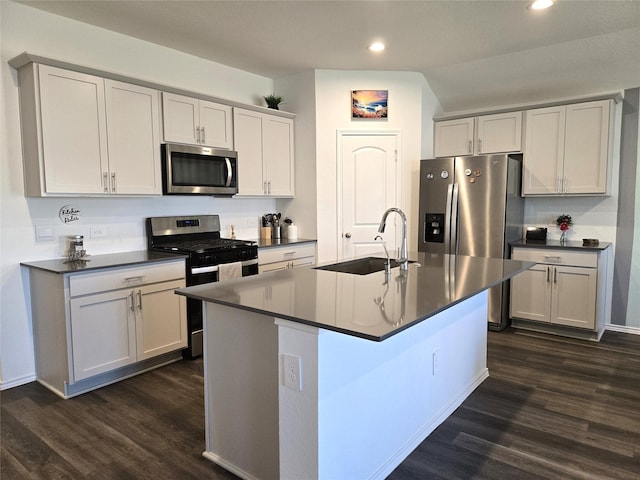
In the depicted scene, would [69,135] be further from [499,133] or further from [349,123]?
[499,133]

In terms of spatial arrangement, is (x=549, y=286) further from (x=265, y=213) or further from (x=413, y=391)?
(x=265, y=213)

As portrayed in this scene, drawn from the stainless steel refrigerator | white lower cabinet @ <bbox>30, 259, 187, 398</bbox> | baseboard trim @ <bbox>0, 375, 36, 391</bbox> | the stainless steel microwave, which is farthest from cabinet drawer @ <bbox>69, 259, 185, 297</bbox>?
the stainless steel refrigerator

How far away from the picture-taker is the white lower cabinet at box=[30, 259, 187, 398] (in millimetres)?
2770

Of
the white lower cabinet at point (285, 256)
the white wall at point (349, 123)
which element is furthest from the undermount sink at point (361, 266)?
the white wall at point (349, 123)

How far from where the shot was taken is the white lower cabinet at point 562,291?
12.7 ft

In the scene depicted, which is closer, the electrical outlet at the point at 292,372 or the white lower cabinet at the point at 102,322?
the electrical outlet at the point at 292,372

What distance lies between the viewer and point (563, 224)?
4.27m

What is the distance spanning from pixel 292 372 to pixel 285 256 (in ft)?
8.80

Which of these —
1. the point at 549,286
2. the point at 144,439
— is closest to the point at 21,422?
the point at 144,439

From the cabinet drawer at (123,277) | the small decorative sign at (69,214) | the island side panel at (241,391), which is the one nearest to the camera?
the island side panel at (241,391)

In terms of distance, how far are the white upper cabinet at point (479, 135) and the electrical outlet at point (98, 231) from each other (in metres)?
3.54

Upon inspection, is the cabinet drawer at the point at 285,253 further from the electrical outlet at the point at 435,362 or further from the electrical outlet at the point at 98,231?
the electrical outlet at the point at 435,362

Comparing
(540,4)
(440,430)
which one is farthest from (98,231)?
(540,4)

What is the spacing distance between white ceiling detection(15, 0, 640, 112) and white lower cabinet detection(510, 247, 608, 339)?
1728 millimetres
